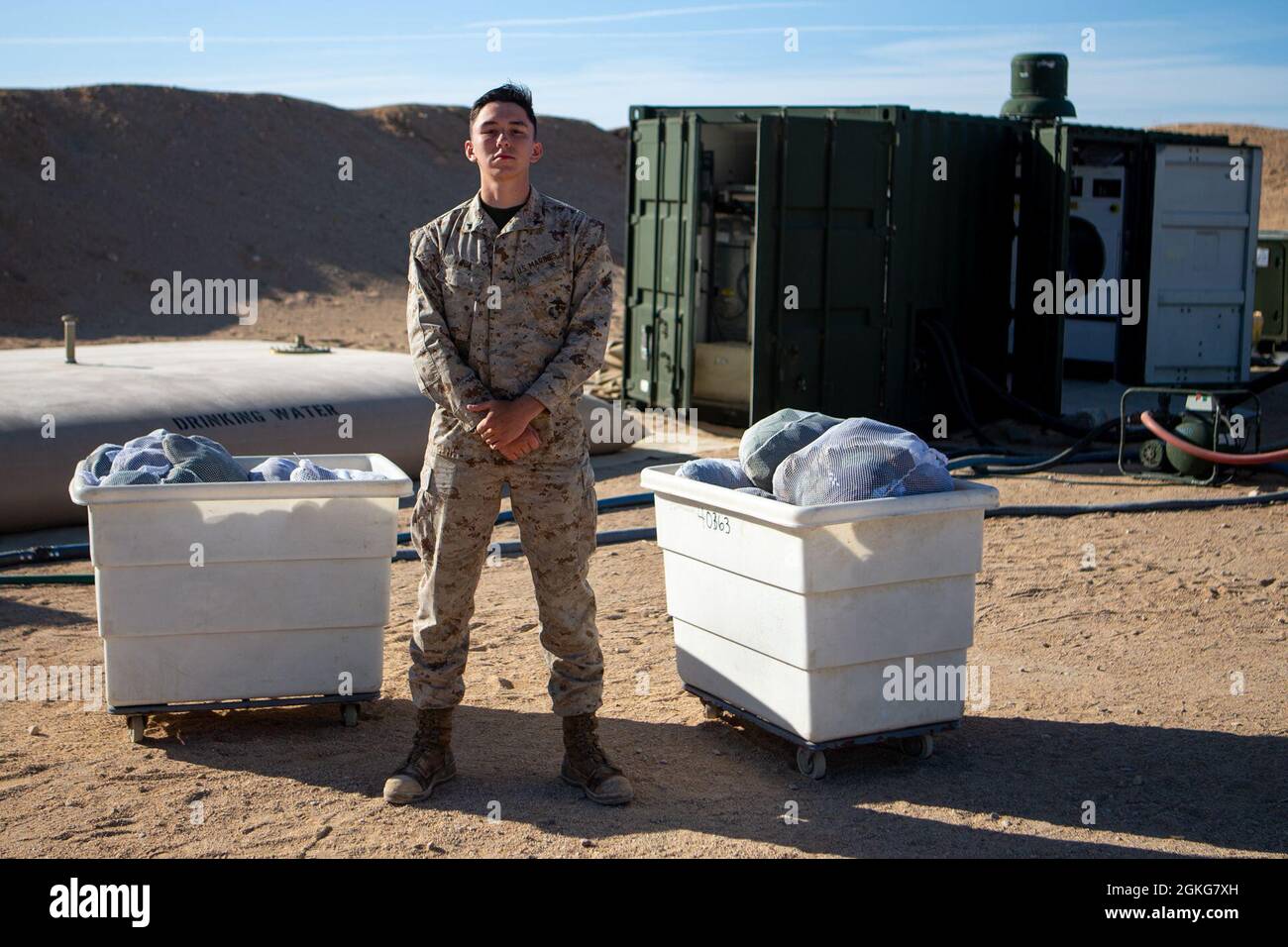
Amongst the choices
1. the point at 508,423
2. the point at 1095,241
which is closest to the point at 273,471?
the point at 508,423

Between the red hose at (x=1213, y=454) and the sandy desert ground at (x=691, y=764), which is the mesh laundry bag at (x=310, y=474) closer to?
the sandy desert ground at (x=691, y=764)

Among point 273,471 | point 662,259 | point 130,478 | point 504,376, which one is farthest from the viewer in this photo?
point 662,259

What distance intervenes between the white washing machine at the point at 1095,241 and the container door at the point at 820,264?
2.58 meters

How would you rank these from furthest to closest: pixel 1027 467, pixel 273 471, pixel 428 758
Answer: pixel 1027 467 → pixel 273 471 → pixel 428 758

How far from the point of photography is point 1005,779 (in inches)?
171

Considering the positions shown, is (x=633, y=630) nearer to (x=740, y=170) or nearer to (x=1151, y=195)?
(x=740, y=170)

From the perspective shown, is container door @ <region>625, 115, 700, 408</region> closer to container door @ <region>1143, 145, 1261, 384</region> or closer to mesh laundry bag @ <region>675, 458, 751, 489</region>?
container door @ <region>1143, 145, 1261, 384</region>

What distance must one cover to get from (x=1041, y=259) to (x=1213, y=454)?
3.43 metres

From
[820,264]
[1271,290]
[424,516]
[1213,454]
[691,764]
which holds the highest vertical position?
[820,264]

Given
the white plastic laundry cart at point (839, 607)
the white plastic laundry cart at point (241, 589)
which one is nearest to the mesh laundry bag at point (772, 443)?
the white plastic laundry cart at point (839, 607)

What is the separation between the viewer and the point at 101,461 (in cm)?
467

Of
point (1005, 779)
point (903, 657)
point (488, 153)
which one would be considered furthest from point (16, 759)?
point (1005, 779)

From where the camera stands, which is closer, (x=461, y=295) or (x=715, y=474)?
(x=461, y=295)

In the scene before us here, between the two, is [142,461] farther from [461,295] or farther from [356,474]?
[461,295]
